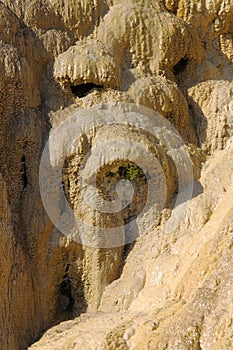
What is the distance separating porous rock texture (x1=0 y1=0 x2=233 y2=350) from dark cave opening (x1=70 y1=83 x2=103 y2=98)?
0.02 meters

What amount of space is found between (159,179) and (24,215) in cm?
192

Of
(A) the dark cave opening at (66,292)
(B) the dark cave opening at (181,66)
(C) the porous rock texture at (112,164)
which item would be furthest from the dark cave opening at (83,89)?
(A) the dark cave opening at (66,292)

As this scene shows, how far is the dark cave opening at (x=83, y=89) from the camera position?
499 inches

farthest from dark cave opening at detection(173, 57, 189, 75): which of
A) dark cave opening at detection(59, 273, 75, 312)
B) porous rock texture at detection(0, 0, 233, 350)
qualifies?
dark cave opening at detection(59, 273, 75, 312)

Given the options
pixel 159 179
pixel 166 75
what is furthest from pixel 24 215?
pixel 166 75

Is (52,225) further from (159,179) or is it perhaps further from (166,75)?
(166,75)

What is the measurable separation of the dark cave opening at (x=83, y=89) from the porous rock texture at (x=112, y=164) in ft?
0.06

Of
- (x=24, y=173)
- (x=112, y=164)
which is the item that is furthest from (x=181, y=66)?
(x=24, y=173)

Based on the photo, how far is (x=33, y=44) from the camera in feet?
42.3

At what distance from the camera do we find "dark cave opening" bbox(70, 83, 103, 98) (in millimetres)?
12675

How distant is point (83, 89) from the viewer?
41.8ft

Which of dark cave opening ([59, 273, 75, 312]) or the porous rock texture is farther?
dark cave opening ([59, 273, 75, 312])

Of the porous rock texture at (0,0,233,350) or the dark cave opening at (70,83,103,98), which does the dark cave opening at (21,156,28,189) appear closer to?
the porous rock texture at (0,0,233,350)

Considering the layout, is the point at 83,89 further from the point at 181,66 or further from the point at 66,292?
the point at 66,292
